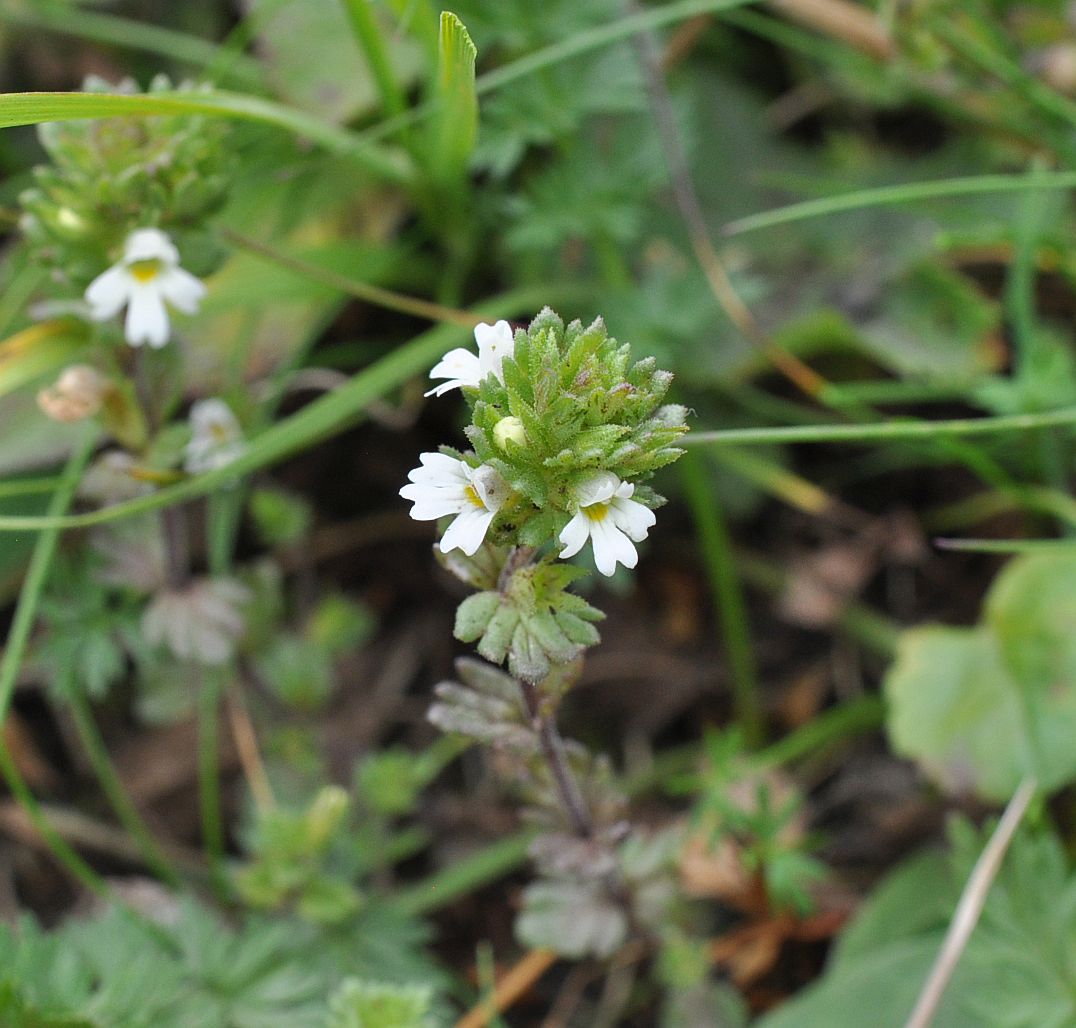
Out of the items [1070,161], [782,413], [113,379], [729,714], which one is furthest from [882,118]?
[113,379]

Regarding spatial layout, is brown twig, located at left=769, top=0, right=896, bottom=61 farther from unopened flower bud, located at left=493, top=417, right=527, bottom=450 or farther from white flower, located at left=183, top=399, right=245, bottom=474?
unopened flower bud, located at left=493, top=417, right=527, bottom=450

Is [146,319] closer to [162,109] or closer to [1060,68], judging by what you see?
[162,109]

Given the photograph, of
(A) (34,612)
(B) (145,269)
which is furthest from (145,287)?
(A) (34,612)

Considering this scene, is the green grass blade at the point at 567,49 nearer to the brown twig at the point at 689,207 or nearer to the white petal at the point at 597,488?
the brown twig at the point at 689,207

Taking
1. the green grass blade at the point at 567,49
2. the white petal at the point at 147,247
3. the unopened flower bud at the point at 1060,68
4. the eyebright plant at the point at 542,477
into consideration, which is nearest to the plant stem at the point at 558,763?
the eyebright plant at the point at 542,477

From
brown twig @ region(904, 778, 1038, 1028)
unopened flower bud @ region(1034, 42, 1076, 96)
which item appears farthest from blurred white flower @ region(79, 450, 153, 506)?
unopened flower bud @ region(1034, 42, 1076, 96)

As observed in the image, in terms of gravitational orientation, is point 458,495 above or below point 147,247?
below
